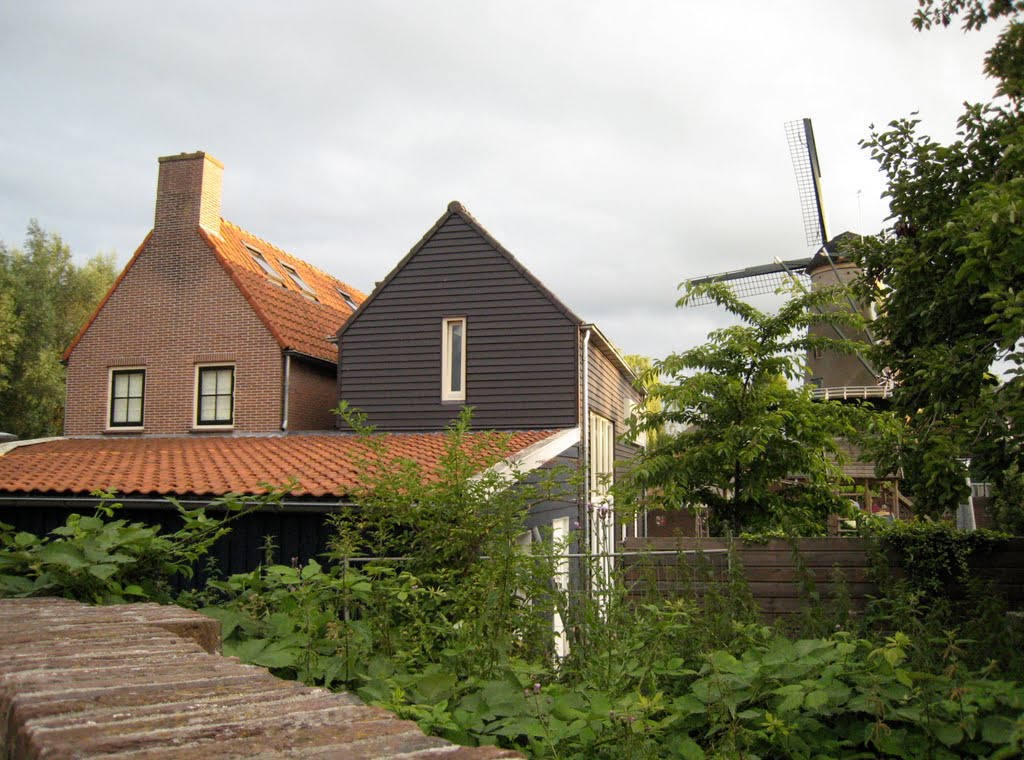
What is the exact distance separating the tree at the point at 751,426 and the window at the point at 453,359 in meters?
5.86

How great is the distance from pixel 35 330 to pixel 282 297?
25624 millimetres

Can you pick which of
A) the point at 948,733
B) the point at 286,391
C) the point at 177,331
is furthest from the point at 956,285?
the point at 177,331

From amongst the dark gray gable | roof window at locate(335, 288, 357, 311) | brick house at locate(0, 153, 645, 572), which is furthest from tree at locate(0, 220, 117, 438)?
the dark gray gable

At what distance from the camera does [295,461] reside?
Answer: 1552 centimetres

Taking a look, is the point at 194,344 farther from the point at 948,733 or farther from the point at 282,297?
the point at 948,733

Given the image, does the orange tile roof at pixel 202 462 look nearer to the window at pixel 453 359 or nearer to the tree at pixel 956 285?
the window at pixel 453 359

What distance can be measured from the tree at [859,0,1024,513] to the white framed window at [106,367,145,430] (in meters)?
17.6

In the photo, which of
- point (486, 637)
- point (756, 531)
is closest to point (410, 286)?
point (756, 531)

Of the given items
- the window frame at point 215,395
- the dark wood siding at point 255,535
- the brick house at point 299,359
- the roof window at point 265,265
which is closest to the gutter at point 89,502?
the dark wood siding at point 255,535

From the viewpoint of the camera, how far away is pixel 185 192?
72.1 feet

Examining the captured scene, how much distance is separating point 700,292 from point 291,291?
12.4 meters

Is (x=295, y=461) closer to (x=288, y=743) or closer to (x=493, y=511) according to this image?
(x=493, y=511)

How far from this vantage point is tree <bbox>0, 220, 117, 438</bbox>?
4069 cm

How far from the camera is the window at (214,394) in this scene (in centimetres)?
2097
